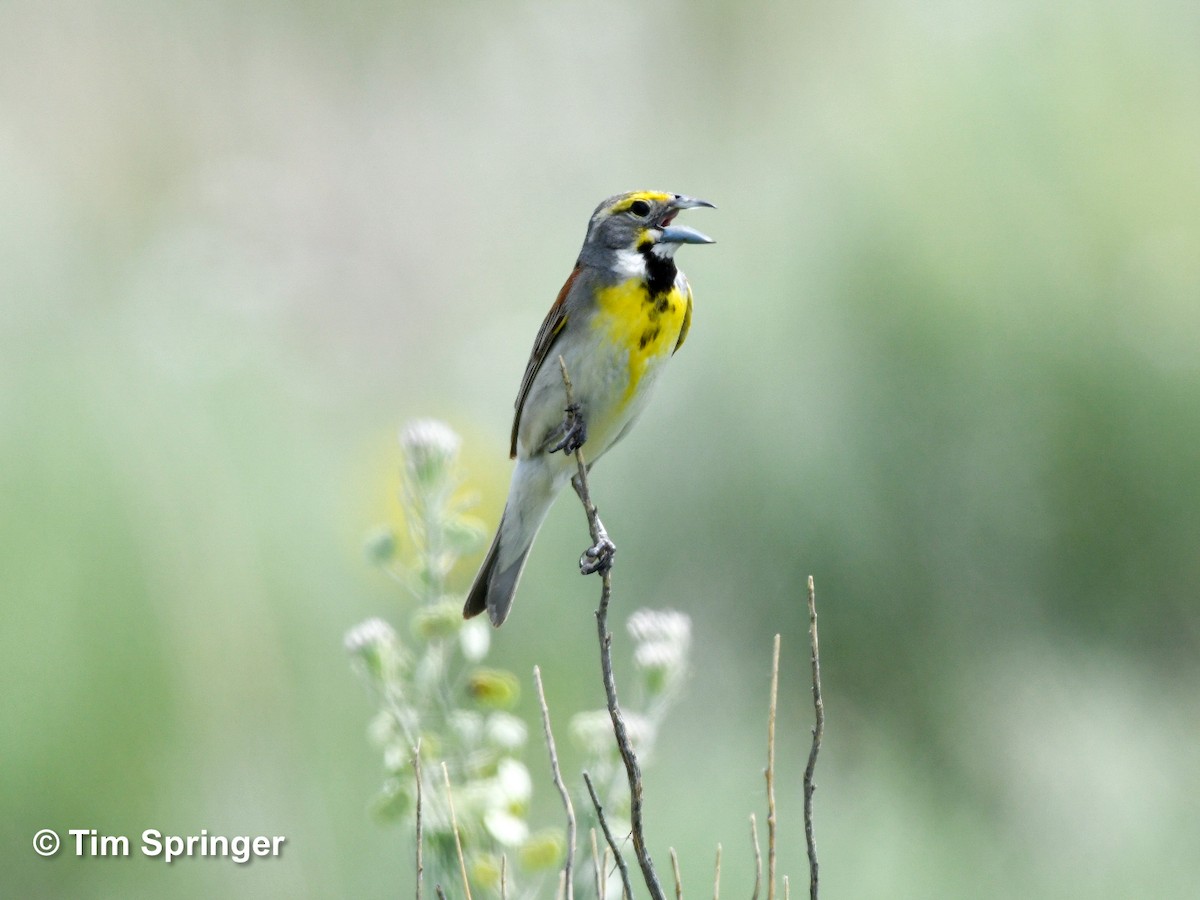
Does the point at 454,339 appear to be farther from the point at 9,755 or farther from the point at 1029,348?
the point at 9,755

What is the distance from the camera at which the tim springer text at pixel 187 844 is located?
3.56m

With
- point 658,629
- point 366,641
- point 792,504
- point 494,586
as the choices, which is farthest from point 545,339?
point 792,504

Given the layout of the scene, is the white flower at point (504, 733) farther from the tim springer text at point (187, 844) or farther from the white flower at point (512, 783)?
the tim springer text at point (187, 844)

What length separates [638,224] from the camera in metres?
3.03

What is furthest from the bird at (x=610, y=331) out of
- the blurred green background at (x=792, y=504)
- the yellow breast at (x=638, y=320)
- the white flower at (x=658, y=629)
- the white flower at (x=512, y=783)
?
the blurred green background at (x=792, y=504)

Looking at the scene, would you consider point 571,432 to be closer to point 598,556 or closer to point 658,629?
point 598,556

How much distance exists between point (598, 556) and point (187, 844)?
62.4 inches

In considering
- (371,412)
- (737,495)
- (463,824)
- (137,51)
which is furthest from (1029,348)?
(137,51)

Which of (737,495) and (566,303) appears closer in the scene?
(566,303)

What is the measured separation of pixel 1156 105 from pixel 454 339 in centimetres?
307

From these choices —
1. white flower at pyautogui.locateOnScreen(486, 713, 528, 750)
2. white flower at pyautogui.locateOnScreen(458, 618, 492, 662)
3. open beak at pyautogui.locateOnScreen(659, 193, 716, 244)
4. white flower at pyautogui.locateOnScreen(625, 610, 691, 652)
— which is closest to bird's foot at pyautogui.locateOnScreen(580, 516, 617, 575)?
white flower at pyautogui.locateOnScreen(625, 610, 691, 652)

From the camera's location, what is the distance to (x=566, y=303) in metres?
3.05

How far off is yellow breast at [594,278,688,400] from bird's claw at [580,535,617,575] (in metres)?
0.37

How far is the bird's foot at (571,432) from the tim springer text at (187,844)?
48.5 inches
